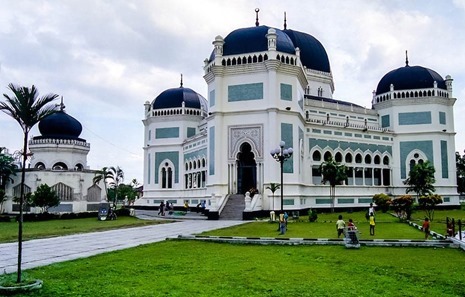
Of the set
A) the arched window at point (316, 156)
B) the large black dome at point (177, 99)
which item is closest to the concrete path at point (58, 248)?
the arched window at point (316, 156)

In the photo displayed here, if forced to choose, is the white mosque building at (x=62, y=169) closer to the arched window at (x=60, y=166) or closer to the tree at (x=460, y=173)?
the arched window at (x=60, y=166)

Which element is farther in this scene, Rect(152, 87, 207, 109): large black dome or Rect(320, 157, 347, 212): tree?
Rect(152, 87, 207, 109): large black dome

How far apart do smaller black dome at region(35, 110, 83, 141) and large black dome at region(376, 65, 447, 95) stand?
1242 inches

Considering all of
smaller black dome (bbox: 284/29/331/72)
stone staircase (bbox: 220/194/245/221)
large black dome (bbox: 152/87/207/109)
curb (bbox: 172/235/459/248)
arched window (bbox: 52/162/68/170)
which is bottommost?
curb (bbox: 172/235/459/248)

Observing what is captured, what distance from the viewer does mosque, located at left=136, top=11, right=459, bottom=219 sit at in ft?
102

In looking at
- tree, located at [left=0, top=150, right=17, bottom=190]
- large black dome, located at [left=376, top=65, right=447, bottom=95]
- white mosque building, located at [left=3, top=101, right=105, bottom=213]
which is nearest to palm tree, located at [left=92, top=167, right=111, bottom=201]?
white mosque building, located at [left=3, top=101, right=105, bottom=213]

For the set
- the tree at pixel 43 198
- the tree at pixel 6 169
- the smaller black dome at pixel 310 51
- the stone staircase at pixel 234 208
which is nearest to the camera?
the stone staircase at pixel 234 208

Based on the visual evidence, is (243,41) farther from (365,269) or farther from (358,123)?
(365,269)

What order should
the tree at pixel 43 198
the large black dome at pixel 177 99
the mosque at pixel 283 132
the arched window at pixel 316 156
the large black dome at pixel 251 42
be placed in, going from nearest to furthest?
the mosque at pixel 283 132 < the large black dome at pixel 251 42 < the tree at pixel 43 198 < the arched window at pixel 316 156 < the large black dome at pixel 177 99

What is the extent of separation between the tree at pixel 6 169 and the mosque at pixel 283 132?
12.9m

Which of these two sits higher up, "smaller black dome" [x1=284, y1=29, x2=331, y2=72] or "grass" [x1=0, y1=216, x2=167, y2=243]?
"smaller black dome" [x1=284, y1=29, x2=331, y2=72]

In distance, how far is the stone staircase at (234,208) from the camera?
29036 millimetres

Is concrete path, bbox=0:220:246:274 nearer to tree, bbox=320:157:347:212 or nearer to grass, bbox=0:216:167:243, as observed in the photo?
grass, bbox=0:216:167:243

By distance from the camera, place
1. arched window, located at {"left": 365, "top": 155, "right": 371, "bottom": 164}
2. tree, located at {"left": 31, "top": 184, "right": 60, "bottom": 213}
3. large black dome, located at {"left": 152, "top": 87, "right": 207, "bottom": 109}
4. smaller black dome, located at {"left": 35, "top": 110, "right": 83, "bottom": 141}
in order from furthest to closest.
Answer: large black dome, located at {"left": 152, "top": 87, "right": 207, "bottom": 109} → smaller black dome, located at {"left": 35, "top": 110, "right": 83, "bottom": 141} → arched window, located at {"left": 365, "top": 155, "right": 371, "bottom": 164} → tree, located at {"left": 31, "top": 184, "right": 60, "bottom": 213}
